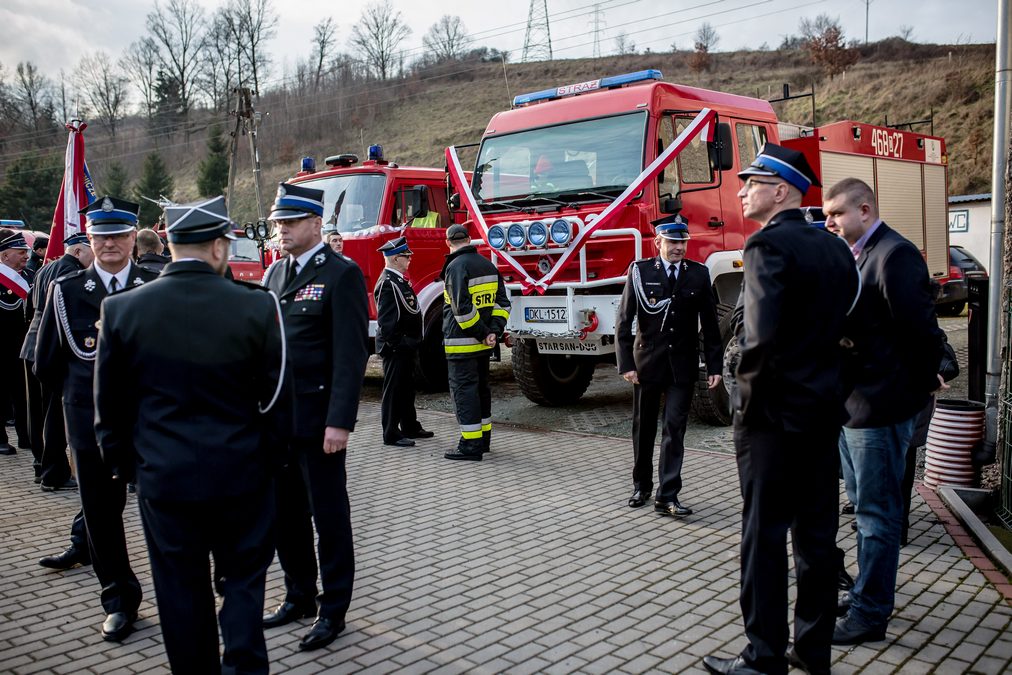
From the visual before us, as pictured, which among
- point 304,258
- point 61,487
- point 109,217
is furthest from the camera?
point 61,487

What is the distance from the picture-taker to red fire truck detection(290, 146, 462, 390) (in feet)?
34.2

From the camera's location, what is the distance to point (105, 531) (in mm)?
4176

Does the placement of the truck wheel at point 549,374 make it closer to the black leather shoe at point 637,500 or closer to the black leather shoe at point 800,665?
the black leather shoe at point 637,500

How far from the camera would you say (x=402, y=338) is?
8422mm

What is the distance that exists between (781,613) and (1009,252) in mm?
3480

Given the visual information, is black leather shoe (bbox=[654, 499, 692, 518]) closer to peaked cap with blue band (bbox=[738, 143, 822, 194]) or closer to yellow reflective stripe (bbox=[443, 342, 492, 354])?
yellow reflective stripe (bbox=[443, 342, 492, 354])

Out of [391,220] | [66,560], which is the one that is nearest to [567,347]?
[391,220]

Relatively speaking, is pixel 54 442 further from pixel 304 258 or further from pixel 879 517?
pixel 879 517

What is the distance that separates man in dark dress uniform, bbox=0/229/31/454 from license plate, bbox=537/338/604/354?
5.20 meters

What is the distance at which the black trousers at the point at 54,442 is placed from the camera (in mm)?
5562

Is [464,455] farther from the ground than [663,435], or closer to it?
closer to it

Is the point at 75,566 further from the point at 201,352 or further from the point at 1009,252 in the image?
the point at 1009,252

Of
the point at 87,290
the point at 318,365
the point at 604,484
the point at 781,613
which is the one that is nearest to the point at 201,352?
the point at 318,365

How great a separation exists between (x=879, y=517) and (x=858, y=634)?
0.53 m
